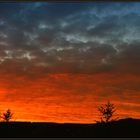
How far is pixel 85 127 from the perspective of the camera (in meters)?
6.98

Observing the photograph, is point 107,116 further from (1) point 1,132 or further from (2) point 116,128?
(1) point 1,132

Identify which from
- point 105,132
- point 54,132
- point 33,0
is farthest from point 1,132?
point 33,0

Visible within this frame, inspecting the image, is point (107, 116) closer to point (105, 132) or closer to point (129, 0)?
point (105, 132)

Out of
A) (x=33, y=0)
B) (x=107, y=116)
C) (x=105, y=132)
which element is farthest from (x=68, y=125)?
(x=33, y=0)

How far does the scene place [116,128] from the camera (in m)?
6.87

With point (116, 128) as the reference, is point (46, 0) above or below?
above

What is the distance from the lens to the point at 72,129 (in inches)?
264

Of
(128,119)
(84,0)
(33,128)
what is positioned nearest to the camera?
(84,0)

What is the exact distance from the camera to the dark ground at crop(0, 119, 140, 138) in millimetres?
6359

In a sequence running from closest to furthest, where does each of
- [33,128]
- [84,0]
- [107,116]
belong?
[84,0] → [33,128] → [107,116]

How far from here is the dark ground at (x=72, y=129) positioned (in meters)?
6.36

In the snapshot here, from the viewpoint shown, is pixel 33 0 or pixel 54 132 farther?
pixel 54 132

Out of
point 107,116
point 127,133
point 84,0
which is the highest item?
point 84,0

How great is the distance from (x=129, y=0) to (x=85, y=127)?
130 inches
